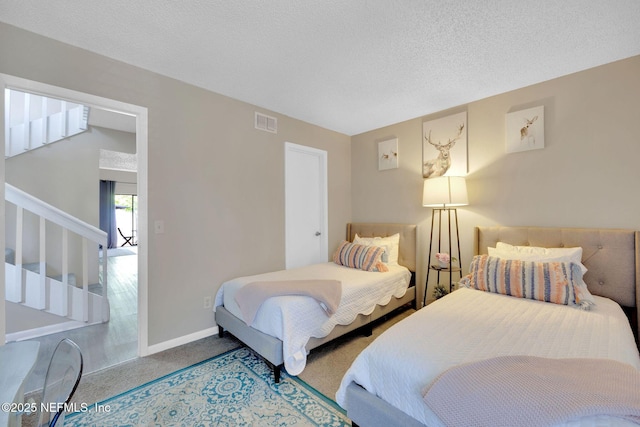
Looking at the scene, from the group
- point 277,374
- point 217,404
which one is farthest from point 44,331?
point 277,374

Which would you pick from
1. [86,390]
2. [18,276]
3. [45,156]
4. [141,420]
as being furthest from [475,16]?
[45,156]

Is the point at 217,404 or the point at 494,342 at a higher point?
the point at 494,342

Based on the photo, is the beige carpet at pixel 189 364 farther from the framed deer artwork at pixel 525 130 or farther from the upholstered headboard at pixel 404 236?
the framed deer artwork at pixel 525 130

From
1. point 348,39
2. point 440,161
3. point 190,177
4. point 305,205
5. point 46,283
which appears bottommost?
point 46,283

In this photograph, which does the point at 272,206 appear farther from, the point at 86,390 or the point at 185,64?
the point at 86,390

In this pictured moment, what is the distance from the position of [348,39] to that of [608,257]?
8.84ft

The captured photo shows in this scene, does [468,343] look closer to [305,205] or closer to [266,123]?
[305,205]

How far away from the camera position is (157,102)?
7.84ft

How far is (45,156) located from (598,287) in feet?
21.5

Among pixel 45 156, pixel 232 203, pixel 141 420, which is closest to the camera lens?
pixel 141 420

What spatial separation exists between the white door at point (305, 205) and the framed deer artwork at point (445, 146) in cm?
138

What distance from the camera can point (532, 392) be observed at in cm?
96

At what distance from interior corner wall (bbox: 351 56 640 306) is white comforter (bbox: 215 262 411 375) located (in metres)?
0.90

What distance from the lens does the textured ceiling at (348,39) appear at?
1.65 m
